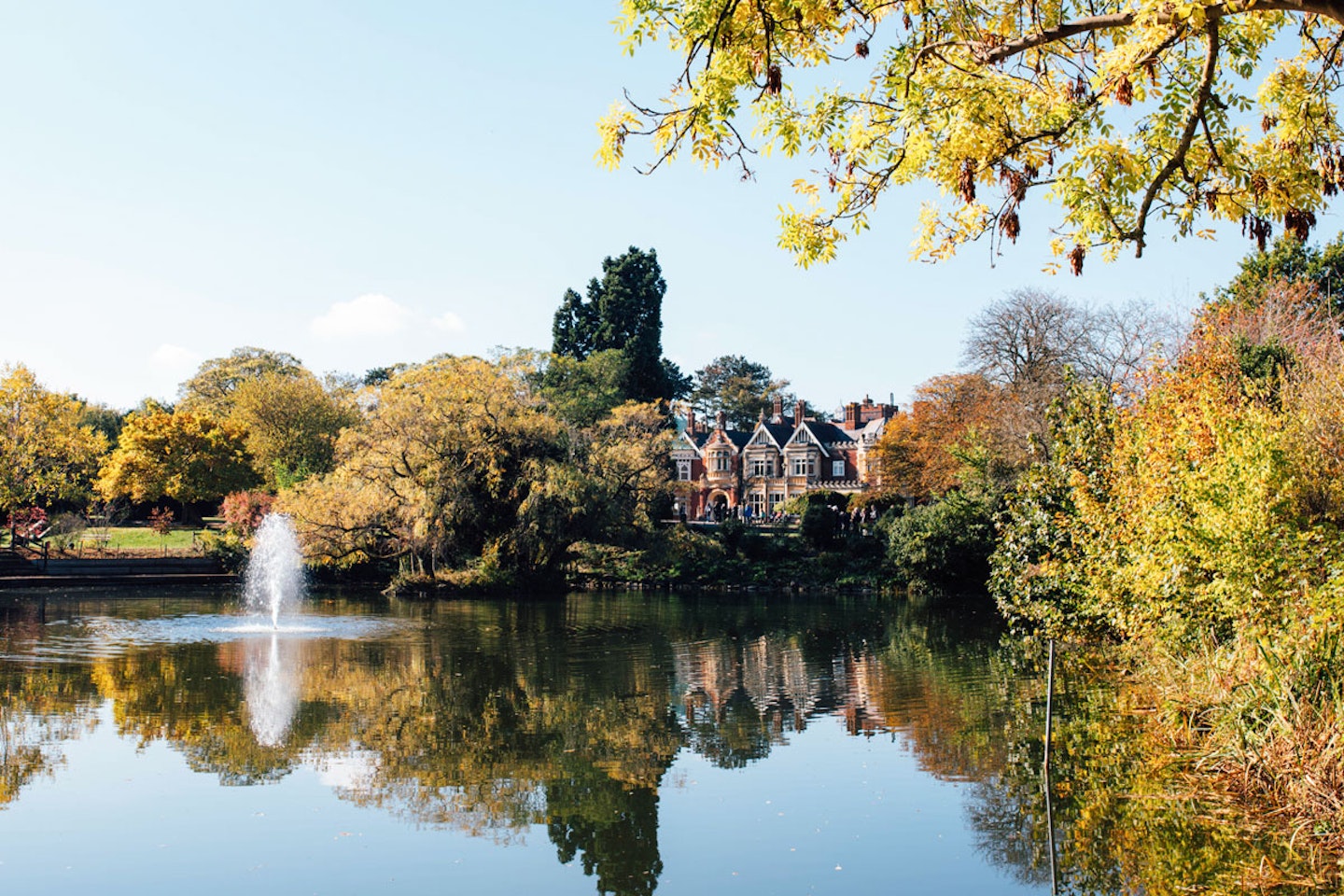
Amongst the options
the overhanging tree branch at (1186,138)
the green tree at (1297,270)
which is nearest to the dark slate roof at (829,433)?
the green tree at (1297,270)

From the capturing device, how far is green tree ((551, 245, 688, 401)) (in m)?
68.0

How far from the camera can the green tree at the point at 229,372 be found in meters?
73.2

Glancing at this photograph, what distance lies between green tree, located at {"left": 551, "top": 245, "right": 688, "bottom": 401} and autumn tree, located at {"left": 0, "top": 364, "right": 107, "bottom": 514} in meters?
31.1

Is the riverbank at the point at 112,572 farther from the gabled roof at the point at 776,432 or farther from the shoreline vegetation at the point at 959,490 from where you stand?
the gabled roof at the point at 776,432

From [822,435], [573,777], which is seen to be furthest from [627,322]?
[573,777]

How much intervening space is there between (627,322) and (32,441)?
1398 inches

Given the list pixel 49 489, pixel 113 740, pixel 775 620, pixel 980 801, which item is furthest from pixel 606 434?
pixel 980 801

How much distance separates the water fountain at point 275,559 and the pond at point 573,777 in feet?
49.9

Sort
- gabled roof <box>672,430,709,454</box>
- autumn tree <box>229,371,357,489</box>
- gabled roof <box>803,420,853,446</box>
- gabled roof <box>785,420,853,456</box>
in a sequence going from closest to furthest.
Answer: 1. autumn tree <box>229,371,357,489</box>
2. gabled roof <box>785,420,853,456</box>
3. gabled roof <box>803,420,853,446</box>
4. gabled roof <box>672,430,709,454</box>

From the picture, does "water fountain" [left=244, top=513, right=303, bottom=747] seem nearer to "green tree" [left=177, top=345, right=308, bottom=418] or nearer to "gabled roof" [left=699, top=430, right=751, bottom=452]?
"green tree" [left=177, top=345, right=308, bottom=418]

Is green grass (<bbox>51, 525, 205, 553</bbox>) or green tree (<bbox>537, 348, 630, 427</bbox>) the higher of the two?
green tree (<bbox>537, 348, 630, 427</bbox>)

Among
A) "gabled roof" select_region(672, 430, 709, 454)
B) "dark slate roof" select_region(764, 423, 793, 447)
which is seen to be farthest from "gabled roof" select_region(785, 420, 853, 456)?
"gabled roof" select_region(672, 430, 709, 454)

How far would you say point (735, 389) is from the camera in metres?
99.9

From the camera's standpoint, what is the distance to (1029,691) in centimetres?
1714
